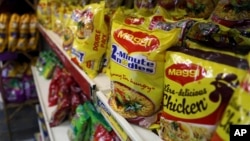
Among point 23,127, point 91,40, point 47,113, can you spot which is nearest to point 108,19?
point 91,40

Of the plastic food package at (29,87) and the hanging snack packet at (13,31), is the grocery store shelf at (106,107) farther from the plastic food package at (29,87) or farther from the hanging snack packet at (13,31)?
the plastic food package at (29,87)

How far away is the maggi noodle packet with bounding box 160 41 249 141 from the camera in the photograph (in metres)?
0.50

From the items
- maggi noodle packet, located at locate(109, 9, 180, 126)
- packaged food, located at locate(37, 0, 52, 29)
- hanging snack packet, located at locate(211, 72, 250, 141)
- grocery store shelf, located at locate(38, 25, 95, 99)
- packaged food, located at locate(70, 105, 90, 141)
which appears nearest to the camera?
hanging snack packet, located at locate(211, 72, 250, 141)

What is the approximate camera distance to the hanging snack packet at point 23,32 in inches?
92.5

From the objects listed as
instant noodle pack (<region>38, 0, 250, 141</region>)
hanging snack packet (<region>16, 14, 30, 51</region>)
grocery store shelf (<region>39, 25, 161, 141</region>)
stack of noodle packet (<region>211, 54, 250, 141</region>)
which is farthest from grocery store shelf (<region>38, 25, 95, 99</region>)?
hanging snack packet (<region>16, 14, 30, 51</region>)

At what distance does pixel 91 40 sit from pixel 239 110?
0.74 metres

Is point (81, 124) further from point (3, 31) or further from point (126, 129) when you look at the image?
point (3, 31)

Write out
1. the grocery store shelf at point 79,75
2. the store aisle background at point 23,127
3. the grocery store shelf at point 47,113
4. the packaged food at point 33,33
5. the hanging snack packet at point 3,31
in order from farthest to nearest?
1. the store aisle background at point 23,127
2. the packaged food at point 33,33
3. the hanging snack packet at point 3,31
4. the grocery store shelf at point 47,113
5. the grocery store shelf at point 79,75

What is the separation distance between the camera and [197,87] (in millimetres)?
528

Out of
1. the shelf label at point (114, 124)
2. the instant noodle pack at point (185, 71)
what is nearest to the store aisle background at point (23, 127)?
the shelf label at point (114, 124)

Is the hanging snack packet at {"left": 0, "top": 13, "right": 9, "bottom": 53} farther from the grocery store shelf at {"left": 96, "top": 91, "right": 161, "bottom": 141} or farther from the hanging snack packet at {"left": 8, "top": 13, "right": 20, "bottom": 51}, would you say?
the grocery store shelf at {"left": 96, "top": 91, "right": 161, "bottom": 141}

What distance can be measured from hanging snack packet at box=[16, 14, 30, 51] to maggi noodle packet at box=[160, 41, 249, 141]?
201cm

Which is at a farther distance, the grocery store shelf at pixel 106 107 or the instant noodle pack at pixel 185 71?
the grocery store shelf at pixel 106 107

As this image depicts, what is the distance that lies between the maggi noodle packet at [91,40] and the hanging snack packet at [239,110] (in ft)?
2.30
